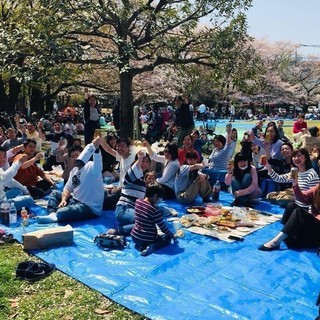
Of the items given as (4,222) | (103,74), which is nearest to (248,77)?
(4,222)

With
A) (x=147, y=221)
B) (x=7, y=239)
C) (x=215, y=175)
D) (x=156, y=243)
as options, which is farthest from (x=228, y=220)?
(x=7, y=239)

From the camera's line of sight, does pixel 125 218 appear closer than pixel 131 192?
Yes

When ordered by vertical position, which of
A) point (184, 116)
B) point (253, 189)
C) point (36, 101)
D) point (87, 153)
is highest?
point (36, 101)

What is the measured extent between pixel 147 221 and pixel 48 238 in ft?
4.02

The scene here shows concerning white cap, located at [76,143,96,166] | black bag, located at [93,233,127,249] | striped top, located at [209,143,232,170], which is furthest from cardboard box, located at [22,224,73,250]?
striped top, located at [209,143,232,170]

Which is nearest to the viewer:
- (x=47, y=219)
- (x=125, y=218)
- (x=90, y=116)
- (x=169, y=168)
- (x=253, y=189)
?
(x=125, y=218)

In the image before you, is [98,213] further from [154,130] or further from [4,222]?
[154,130]

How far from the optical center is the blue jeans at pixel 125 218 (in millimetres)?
5287

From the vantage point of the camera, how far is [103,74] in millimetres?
23391

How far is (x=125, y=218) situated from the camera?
5.45 meters

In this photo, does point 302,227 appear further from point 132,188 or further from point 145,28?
point 145,28

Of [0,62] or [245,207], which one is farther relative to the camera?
[0,62]

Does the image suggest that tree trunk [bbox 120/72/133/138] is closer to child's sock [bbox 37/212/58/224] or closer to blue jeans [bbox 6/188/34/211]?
blue jeans [bbox 6/188/34/211]

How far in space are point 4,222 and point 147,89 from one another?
2184cm
